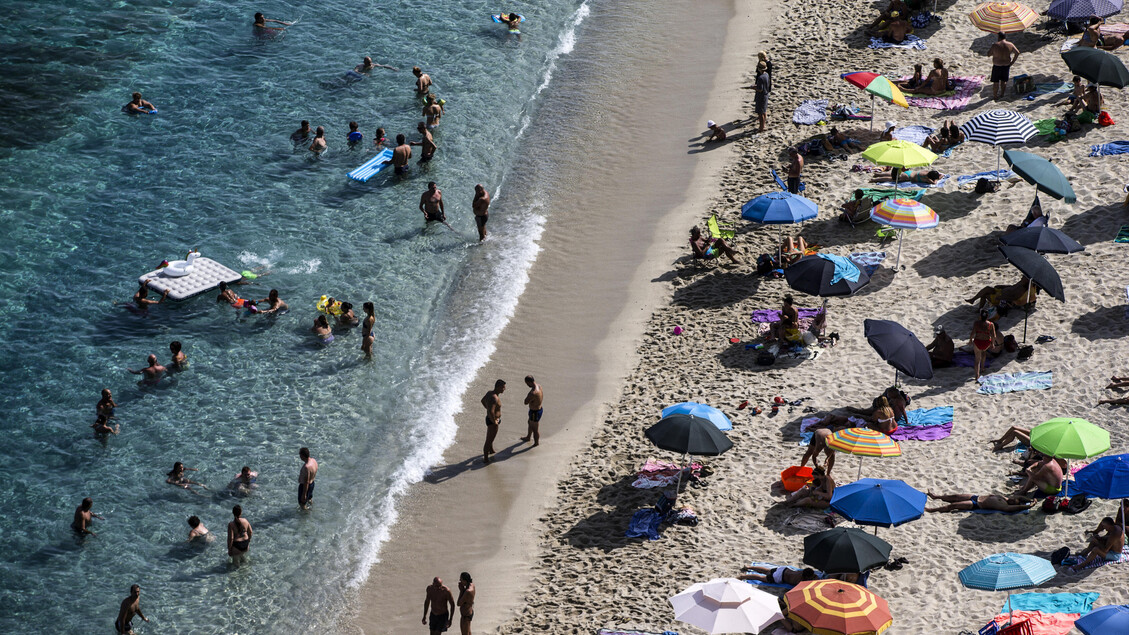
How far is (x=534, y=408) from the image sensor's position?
74.1 feet

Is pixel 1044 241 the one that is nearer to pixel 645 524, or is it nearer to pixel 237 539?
pixel 645 524

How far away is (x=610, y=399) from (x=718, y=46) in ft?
55.0

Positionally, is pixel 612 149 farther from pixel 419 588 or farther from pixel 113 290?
pixel 419 588

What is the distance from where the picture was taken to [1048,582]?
17688mm

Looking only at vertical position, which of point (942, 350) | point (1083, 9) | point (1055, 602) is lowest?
point (942, 350)

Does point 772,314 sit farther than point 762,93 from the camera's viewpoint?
No

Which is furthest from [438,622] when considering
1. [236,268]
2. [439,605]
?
[236,268]

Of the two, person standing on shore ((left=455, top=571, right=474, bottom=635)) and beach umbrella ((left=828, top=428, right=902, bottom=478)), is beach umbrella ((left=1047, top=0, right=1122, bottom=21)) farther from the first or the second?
person standing on shore ((left=455, top=571, right=474, bottom=635))

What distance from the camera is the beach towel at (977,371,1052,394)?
2206 centimetres

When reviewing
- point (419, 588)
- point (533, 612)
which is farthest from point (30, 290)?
point (533, 612)

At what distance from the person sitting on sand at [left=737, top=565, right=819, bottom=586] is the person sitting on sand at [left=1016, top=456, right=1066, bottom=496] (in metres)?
3.93

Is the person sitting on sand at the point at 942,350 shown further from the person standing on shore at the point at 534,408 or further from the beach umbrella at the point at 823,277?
the person standing on shore at the point at 534,408

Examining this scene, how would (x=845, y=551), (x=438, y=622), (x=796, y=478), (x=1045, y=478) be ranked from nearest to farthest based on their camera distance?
1. (x=845, y=551)
2. (x=438, y=622)
3. (x=1045, y=478)
4. (x=796, y=478)

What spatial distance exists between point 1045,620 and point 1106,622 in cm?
142
